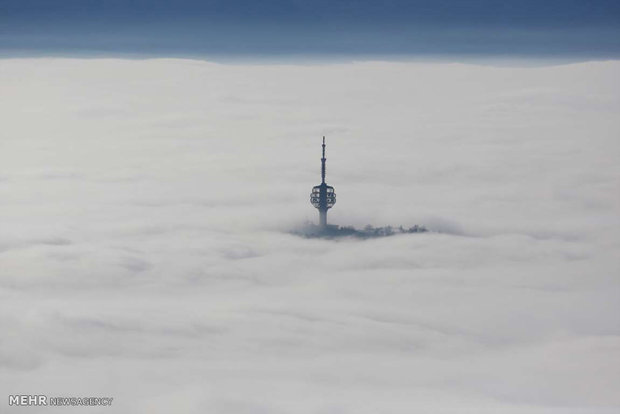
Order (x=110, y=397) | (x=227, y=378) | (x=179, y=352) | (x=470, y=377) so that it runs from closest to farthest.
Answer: (x=110, y=397) → (x=227, y=378) → (x=470, y=377) → (x=179, y=352)

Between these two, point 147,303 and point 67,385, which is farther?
point 147,303

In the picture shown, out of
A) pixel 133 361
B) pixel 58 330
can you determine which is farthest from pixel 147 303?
pixel 133 361

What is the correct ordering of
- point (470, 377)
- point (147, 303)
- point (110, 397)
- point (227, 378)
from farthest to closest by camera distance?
point (147, 303), point (470, 377), point (227, 378), point (110, 397)

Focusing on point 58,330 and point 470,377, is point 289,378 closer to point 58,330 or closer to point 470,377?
point 470,377

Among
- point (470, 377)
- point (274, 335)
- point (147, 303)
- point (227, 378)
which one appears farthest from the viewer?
point (147, 303)

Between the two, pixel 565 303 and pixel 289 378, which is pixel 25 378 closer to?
pixel 289 378

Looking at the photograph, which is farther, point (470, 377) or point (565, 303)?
point (565, 303)

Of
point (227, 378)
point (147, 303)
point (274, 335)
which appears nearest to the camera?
point (227, 378)

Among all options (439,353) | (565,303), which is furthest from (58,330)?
(565,303)
